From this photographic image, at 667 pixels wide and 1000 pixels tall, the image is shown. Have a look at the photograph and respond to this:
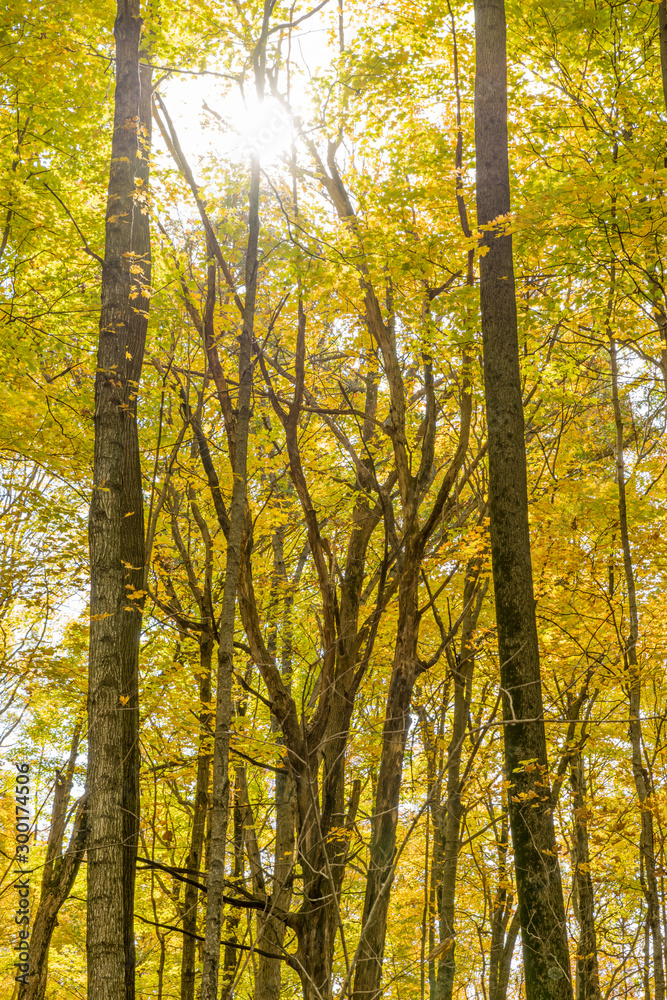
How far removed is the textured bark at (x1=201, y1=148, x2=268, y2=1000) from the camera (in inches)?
159

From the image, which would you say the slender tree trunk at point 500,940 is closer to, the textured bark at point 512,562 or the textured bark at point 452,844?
the textured bark at point 452,844

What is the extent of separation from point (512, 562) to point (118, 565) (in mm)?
2865

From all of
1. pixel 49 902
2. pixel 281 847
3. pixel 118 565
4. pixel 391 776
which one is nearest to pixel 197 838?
pixel 281 847

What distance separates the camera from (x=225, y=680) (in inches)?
177

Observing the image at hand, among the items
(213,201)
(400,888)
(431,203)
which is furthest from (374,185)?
(400,888)

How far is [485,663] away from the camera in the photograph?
10867 mm

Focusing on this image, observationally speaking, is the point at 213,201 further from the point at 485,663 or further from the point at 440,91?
the point at 485,663

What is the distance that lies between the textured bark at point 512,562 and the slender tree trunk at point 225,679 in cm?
167

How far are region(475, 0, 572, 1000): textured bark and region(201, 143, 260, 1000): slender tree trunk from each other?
1.67 meters

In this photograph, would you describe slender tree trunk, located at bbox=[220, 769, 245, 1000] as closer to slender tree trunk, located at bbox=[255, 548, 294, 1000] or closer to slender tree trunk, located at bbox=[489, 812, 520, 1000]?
slender tree trunk, located at bbox=[255, 548, 294, 1000]

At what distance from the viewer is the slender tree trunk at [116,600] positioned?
4.49 m

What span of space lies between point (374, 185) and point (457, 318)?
2.03 m

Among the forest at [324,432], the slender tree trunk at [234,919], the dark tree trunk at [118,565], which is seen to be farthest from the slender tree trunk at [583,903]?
the dark tree trunk at [118,565]

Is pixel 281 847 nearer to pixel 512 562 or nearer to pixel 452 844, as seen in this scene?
pixel 452 844
